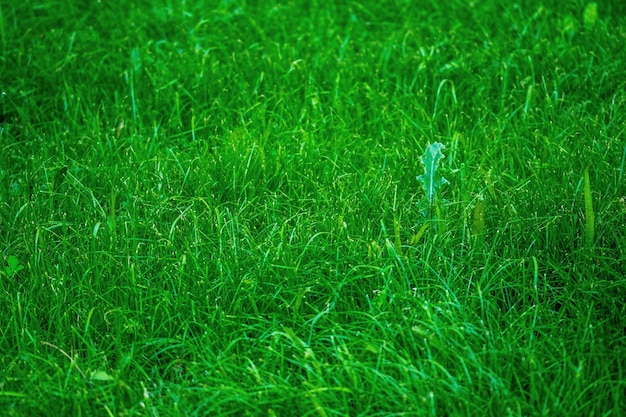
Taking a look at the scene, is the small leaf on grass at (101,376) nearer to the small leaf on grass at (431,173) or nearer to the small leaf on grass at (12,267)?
the small leaf on grass at (12,267)

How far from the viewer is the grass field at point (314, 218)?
90.7 inches

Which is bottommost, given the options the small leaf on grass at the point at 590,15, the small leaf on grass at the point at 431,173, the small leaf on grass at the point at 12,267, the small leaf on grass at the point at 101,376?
the small leaf on grass at the point at 101,376

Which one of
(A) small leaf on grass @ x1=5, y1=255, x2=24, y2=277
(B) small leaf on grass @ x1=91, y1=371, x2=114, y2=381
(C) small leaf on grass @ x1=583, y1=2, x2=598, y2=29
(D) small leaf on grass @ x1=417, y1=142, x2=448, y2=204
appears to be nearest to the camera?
(B) small leaf on grass @ x1=91, y1=371, x2=114, y2=381

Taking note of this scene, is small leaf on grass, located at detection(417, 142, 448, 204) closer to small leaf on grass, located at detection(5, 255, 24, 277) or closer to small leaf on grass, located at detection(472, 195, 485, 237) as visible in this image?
small leaf on grass, located at detection(472, 195, 485, 237)

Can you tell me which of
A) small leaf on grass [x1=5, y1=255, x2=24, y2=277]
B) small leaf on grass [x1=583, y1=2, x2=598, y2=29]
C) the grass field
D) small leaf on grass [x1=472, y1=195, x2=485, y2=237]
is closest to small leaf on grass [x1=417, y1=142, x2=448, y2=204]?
the grass field

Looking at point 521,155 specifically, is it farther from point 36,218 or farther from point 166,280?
point 36,218

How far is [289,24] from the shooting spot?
4734 mm

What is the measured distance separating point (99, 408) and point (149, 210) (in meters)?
0.99

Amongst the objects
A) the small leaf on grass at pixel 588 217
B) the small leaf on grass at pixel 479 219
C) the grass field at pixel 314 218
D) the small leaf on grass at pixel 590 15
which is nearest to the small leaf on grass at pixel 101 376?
the grass field at pixel 314 218

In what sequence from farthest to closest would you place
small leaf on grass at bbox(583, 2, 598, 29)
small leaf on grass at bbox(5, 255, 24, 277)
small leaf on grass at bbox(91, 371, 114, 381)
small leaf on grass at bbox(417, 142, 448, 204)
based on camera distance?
small leaf on grass at bbox(583, 2, 598, 29)
small leaf on grass at bbox(417, 142, 448, 204)
small leaf on grass at bbox(5, 255, 24, 277)
small leaf on grass at bbox(91, 371, 114, 381)

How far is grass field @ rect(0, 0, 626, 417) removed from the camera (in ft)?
7.55

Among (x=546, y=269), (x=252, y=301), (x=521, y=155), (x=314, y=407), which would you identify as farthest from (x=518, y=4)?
(x=314, y=407)

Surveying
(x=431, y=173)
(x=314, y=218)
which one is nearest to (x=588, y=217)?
(x=431, y=173)

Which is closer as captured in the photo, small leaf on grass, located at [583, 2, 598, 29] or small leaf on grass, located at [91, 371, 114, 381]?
small leaf on grass, located at [91, 371, 114, 381]
